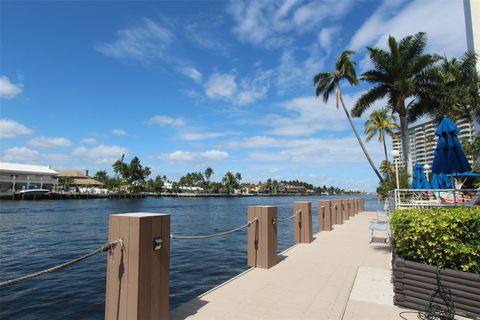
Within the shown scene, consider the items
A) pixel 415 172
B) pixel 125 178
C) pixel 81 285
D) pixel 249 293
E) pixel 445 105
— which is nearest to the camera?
pixel 249 293

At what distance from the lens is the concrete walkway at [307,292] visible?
4398 millimetres

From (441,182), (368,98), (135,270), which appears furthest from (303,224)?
(368,98)

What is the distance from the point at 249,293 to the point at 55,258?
11120 mm

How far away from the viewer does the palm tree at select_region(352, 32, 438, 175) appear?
877 inches

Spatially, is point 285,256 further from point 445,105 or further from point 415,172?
point 445,105

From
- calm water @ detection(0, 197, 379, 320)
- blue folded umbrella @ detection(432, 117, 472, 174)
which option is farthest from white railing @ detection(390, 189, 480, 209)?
calm water @ detection(0, 197, 379, 320)

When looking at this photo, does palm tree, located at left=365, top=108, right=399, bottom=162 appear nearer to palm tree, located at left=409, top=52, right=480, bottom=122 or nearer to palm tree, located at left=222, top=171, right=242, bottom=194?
palm tree, located at left=409, top=52, right=480, bottom=122

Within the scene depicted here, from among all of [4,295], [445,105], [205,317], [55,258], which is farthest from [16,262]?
[445,105]

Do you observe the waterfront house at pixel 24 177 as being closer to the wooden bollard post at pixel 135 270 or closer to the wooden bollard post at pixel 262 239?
the wooden bollard post at pixel 262 239

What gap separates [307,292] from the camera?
5.31 meters

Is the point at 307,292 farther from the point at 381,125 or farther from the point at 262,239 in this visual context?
the point at 381,125

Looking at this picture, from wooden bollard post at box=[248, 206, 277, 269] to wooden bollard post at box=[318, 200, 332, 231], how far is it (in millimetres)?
6408

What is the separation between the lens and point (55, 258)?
13008 millimetres

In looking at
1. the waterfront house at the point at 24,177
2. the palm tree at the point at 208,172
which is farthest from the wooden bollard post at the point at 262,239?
the palm tree at the point at 208,172
